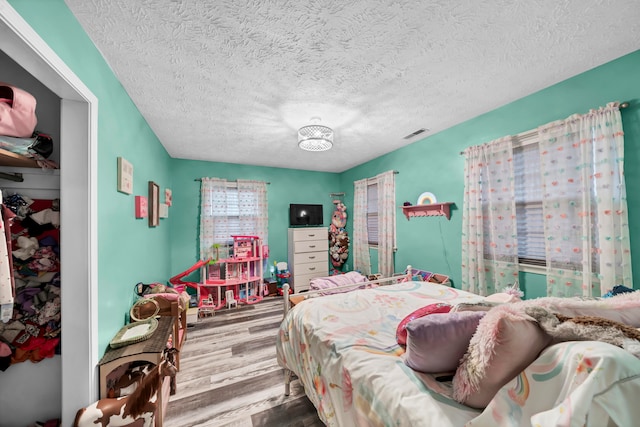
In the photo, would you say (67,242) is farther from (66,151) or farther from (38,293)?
(66,151)

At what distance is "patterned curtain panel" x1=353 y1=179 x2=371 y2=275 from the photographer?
13.7 ft

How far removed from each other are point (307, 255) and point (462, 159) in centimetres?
304

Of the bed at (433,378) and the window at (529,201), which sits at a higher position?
the window at (529,201)

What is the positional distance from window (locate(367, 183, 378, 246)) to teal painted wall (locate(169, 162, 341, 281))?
112 cm

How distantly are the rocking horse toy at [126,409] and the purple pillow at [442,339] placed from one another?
4.70ft

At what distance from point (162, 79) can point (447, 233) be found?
3.28 m

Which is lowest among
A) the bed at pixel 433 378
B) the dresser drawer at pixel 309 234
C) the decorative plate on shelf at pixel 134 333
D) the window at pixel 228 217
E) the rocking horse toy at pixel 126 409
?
the rocking horse toy at pixel 126 409

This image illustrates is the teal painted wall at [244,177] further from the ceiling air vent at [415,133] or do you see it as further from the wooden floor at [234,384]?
the ceiling air vent at [415,133]

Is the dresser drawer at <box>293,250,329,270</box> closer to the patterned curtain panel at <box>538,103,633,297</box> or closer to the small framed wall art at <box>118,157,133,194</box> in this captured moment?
the small framed wall art at <box>118,157,133,194</box>

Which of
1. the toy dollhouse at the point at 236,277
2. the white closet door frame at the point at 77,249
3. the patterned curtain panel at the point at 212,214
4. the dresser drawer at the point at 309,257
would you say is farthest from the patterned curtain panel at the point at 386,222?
the white closet door frame at the point at 77,249

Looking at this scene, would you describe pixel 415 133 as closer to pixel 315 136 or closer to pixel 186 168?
pixel 315 136

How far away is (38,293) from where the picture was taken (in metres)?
1.25

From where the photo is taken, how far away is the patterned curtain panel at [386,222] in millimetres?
3551

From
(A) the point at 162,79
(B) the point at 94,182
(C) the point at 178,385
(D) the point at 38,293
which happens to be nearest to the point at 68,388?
(D) the point at 38,293
